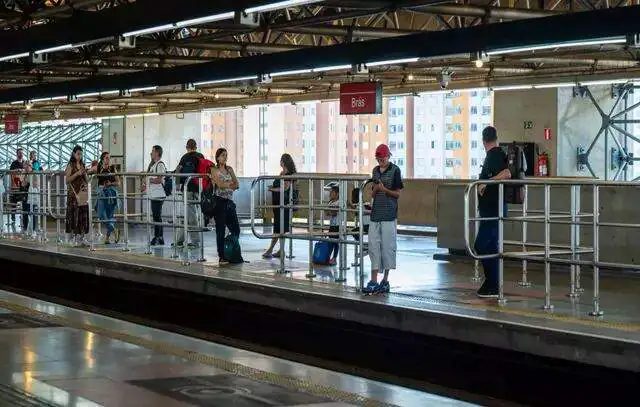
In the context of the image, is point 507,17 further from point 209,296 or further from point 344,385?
point 344,385

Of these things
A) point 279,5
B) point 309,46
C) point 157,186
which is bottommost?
point 157,186

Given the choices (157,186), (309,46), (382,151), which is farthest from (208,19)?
(309,46)

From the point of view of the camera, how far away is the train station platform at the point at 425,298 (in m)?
9.96

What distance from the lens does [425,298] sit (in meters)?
12.6

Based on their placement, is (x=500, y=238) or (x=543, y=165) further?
(x=543, y=165)

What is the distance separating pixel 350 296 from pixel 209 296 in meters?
3.33

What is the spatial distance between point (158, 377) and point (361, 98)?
15934 mm

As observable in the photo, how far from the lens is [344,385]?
8.72m

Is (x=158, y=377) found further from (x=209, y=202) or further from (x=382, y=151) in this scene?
(x=209, y=202)

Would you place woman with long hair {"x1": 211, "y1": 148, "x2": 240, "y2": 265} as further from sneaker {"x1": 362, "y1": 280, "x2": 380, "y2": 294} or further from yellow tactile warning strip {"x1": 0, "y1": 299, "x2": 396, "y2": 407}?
sneaker {"x1": 362, "y1": 280, "x2": 380, "y2": 294}

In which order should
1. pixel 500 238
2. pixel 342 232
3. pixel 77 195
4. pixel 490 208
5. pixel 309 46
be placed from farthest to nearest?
pixel 309 46 < pixel 77 195 < pixel 342 232 < pixel 490 208 < pixel 500 238

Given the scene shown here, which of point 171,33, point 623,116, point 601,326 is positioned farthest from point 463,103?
point 601,326

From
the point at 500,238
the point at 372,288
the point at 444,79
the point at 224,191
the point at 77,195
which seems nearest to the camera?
the point at 500,238

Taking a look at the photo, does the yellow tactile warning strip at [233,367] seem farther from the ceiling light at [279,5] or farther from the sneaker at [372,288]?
the ceiling light at [279,5]
